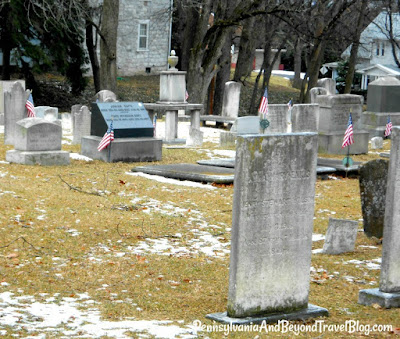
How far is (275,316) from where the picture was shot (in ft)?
24.4

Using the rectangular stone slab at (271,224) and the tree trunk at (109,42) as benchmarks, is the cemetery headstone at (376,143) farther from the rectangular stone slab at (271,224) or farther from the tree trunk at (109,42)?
the rectangular stone slab at (271,224)

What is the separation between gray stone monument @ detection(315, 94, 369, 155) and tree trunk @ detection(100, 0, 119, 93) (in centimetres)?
1027

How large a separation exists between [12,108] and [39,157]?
3609 mm

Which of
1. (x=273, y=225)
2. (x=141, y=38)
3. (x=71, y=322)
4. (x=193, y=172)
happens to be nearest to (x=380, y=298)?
(x=273, y=225)

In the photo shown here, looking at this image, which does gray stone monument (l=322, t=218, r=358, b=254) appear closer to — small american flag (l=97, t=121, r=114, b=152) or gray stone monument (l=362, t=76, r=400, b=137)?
small american flag (l=97, t=121, r=114, b=152)

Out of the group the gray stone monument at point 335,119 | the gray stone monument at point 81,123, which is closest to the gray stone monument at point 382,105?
the gray stone monument at point 335,119

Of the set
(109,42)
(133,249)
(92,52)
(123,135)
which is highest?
(92,52)

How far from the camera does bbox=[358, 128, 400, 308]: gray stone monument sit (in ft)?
25.7

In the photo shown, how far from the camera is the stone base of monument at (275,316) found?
23.7 feet

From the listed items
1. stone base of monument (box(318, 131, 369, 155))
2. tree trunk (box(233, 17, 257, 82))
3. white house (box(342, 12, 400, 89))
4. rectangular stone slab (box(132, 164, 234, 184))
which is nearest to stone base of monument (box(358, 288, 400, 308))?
rectangular stone slab (box(132, 164, 234, 184))

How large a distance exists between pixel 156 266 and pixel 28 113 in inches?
459

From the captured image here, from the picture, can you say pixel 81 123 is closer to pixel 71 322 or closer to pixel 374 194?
pixel 374 194

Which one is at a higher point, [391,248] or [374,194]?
[374,194]

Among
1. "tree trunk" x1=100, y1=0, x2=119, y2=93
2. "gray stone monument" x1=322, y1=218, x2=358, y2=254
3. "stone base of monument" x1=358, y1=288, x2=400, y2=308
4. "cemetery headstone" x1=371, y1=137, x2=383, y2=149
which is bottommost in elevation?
"stone base of monument" x1=358, y1=288, x2=400, y2=308
